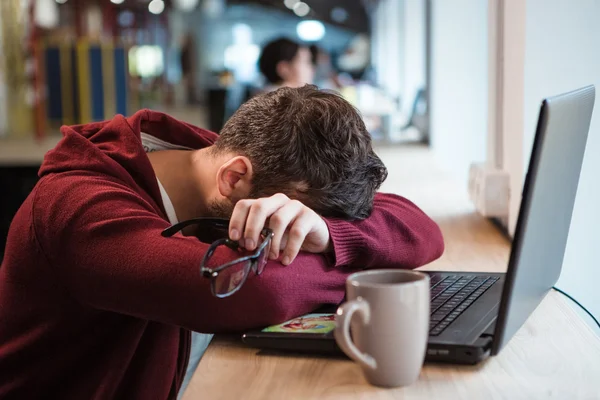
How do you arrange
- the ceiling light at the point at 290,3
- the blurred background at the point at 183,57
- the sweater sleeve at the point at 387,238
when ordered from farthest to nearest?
the ceiling light at the point at 290,3
the blurred background at the point at 183,57
the sweater sleeve at the point at 387,238

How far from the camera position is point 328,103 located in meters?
1.18

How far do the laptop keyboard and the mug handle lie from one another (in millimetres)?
169

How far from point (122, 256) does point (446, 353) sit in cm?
40

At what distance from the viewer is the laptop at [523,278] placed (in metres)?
0.77

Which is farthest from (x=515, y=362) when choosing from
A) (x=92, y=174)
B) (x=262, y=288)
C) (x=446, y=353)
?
(x=92, y=174)

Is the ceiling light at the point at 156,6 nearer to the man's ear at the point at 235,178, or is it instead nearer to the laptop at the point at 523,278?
the man's ear at the point at 235,178

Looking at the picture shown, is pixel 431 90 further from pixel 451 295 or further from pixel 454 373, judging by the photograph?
pixel 454 373

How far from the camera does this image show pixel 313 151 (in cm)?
116

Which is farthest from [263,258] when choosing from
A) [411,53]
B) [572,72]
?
[411,53]


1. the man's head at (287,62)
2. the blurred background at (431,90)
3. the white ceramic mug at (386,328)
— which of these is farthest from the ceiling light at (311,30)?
the white ceramic mug at (386,328)

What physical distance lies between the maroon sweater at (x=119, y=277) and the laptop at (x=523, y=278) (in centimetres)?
6

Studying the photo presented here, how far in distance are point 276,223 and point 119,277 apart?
20cm

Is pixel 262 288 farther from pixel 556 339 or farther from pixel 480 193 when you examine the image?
pixel 480 193

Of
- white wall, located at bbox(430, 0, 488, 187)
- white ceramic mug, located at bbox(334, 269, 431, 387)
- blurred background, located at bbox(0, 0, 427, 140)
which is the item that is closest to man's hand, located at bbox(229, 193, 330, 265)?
white ceramic mug, located at bbox(334, 269, 431, 387)
